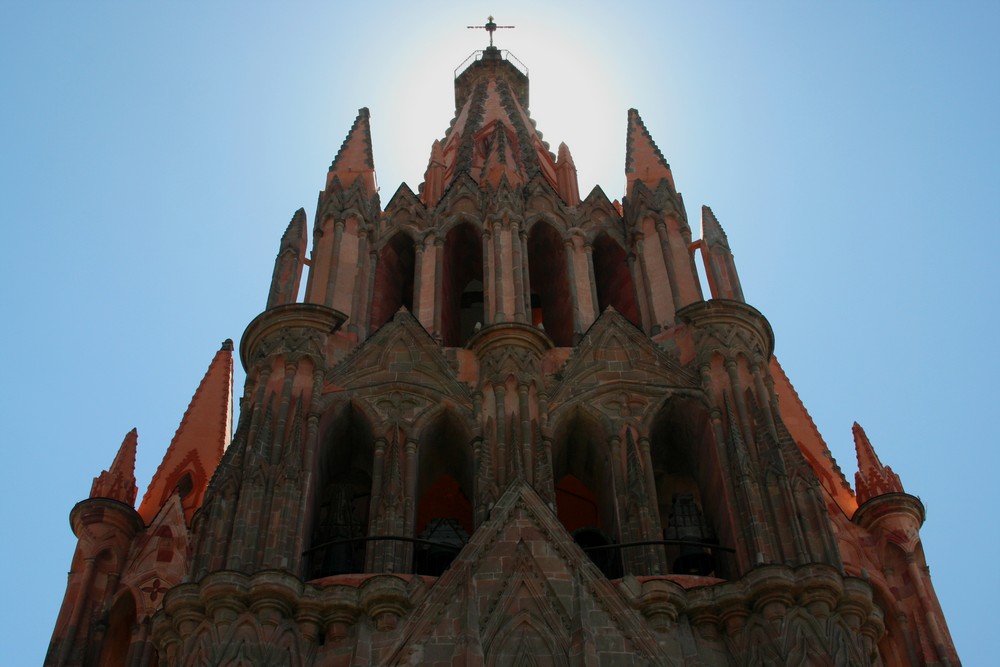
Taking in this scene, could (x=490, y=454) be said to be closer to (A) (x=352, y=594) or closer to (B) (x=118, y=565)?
(A) (x=352, y=594)

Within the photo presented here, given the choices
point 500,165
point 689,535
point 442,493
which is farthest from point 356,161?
point 689,535

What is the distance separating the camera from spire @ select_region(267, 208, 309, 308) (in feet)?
86.7

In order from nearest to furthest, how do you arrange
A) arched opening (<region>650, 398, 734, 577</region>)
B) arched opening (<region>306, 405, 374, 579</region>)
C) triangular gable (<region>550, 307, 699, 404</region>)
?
arched opening (<region>306, 405, 374, 579</region>) → arched opening (<region>650, 398, 734, 577</region>) → triangular gable (<region>550, 307, 699, 404</region>)

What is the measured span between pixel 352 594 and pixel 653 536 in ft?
17.1

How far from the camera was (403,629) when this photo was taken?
59.3 feet

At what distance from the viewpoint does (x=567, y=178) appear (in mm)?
36062

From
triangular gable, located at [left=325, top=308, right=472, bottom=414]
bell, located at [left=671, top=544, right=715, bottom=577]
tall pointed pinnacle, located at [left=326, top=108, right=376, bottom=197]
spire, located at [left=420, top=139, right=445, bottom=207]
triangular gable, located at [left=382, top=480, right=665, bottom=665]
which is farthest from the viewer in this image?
spire, located at [left=420, top=139, right=445, bottom=207]

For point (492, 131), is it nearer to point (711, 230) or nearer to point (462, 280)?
point (462, 280)

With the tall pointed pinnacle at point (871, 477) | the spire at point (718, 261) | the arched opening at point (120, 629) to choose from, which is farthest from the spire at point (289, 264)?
the tall pointed pinnacle at point (871, 477)

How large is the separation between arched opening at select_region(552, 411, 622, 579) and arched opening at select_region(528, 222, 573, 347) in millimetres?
4056

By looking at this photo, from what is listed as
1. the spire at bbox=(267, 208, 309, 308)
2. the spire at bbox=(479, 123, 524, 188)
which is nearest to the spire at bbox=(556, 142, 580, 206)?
the spire at bbox=(479, 123, 524, 188)

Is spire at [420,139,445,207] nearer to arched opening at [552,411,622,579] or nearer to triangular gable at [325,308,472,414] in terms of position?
triangular gable at [325,308,472,414]

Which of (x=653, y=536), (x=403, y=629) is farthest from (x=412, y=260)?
Answer: (x=403, y=629)

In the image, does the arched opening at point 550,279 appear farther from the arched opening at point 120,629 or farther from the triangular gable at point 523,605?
the arched opening at point 120,629
